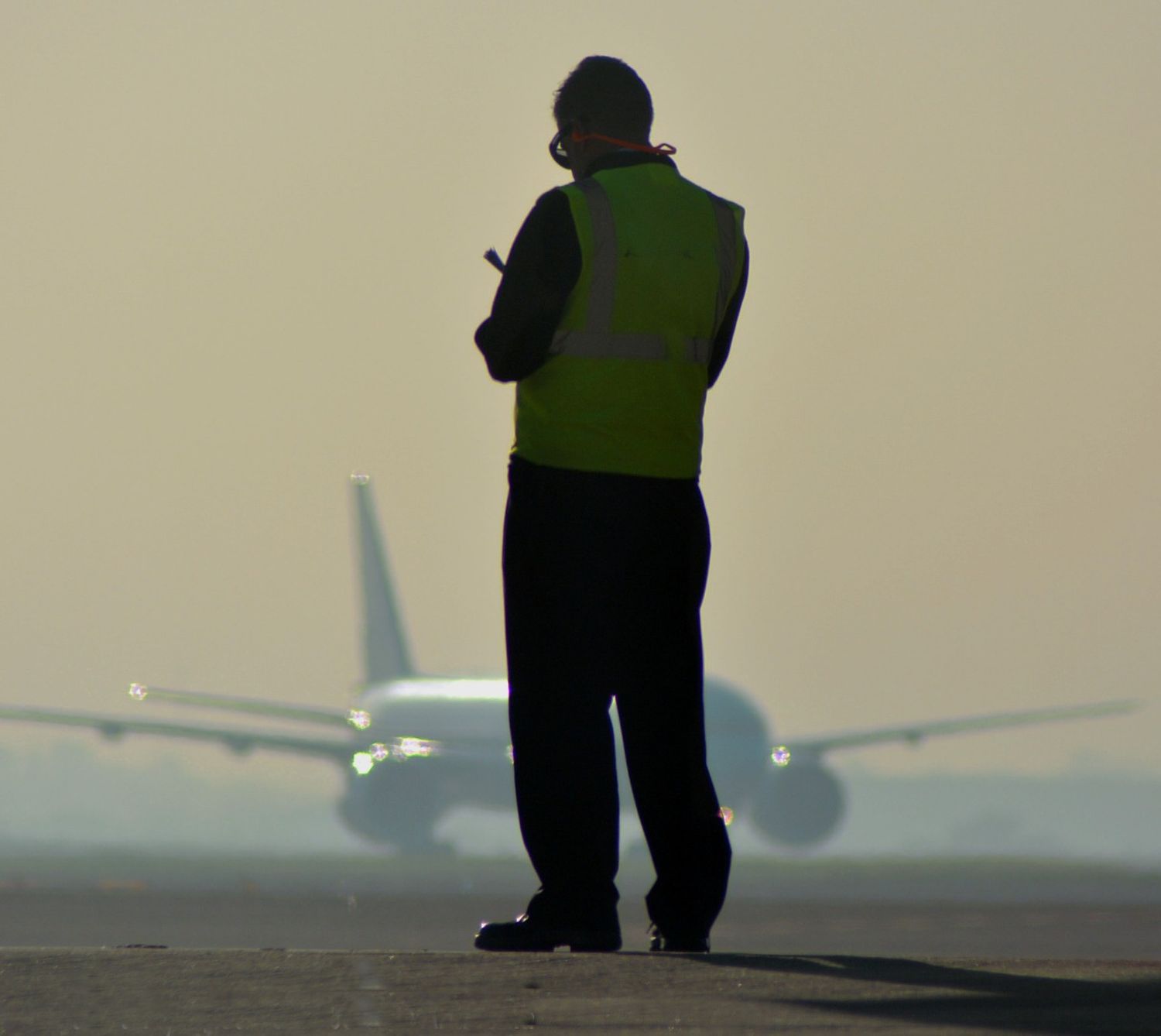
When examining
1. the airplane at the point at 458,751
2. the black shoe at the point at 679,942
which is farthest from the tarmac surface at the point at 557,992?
the airplane at the point at 458,751

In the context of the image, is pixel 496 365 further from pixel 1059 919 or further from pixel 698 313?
pixel 1059 919

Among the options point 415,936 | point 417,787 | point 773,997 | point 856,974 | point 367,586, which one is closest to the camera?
point 773,997

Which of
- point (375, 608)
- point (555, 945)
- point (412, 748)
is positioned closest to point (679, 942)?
point (555, 945)

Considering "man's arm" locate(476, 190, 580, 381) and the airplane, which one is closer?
"man's arm" locate(476, 190, 580, 381)

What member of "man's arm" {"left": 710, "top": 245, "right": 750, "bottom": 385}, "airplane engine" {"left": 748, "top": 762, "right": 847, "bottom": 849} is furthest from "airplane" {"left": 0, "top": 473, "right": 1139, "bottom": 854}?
"man's arm" {"left": 710, "top": 245, "right": 750, "bottom": 385}

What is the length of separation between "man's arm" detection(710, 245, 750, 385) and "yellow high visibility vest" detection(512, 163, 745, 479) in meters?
0.14

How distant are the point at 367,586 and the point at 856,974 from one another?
56.3m

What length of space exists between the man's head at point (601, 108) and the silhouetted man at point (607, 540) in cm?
8

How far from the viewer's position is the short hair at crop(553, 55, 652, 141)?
4.04 metres

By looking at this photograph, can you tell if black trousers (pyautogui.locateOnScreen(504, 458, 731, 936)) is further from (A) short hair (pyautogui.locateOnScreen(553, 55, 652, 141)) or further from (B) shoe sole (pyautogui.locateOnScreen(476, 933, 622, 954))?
(A) short hair (pyautogui.locateOnScreen(553, 55, 652, 141))

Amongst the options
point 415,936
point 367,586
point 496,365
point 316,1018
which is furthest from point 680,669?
point 367,586

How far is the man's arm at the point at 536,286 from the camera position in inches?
148

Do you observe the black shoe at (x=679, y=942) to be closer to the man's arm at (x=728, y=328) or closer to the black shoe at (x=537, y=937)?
the black shoe at (x=537, y=937)

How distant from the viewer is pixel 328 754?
1825 inches
